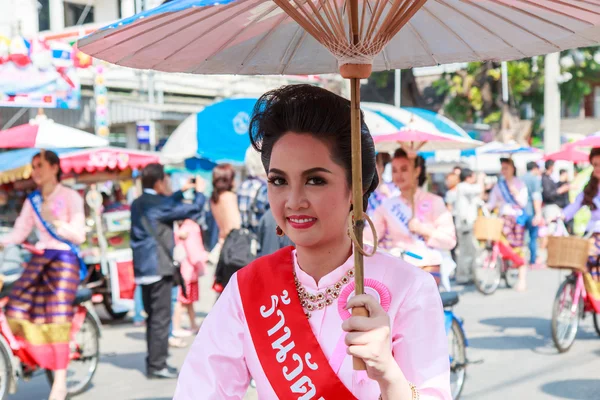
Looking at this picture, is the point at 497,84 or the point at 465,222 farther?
the point at 497,84

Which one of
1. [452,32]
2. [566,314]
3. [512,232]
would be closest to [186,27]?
[452,32]

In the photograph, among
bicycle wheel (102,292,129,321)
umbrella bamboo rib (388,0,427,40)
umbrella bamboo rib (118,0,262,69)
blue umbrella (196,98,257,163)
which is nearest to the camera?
umbrella bamboo rib (388,0,427,40)

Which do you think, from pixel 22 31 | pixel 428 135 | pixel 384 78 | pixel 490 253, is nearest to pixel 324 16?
pixel 428 135

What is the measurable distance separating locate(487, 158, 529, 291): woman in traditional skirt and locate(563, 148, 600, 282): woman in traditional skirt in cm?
394

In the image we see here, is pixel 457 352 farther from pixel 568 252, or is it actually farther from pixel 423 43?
pixel 423 43

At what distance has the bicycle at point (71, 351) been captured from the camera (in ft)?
18.2

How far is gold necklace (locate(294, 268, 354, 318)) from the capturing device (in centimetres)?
186

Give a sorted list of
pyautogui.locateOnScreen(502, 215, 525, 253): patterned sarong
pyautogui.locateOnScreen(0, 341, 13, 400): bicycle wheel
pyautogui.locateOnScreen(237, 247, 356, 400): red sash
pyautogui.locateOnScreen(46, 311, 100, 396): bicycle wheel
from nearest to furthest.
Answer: pyautogui.locateOnScreen(237, 247, 356, 400): red sash
pyautogui.locateOnScreen(0, 341, 13, 400): bicycle wheel
pyautogui.locateOnScreen(46, 311, 100, 396): bicycle wheel
pyautogui.locateOnScreen(502, 215, 525, 253): patterned sarong

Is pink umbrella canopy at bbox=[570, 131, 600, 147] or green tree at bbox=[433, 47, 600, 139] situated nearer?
pink umbrella canopy at bbox=[570, 131, 600, 147]

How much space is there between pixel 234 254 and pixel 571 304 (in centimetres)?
342

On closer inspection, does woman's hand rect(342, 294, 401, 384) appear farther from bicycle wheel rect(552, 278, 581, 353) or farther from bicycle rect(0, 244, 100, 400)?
bicycle wheel rect(552, 278, 581, 353)

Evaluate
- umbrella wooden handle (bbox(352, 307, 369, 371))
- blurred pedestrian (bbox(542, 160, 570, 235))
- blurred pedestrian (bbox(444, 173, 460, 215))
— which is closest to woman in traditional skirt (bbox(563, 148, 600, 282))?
blurred pedestrian (bbox(444, 173, 460, 215))

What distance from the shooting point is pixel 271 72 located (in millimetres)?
2441

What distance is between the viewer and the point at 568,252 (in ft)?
23.3
